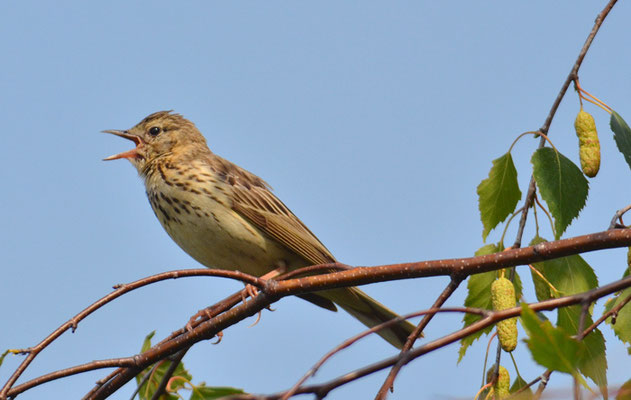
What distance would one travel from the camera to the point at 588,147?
3.67m

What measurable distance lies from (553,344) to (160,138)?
6.61m

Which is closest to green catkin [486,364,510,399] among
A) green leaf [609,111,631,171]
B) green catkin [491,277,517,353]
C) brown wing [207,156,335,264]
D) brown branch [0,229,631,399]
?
green catkin [491,277,517,353]

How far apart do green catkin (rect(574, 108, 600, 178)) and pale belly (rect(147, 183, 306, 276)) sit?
3.28 meters

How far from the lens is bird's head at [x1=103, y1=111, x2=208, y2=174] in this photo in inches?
299

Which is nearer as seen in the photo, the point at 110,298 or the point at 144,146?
the point at 110,298

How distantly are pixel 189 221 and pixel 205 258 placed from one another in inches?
12.9

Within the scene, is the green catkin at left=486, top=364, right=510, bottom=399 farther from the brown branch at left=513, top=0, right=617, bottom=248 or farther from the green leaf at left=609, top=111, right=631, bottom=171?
the green leaf at left=609, top=111, right=631, bottom=171

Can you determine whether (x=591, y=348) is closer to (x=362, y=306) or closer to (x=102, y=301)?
(x=102, y=301)

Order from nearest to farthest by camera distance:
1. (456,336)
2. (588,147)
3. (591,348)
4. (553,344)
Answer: (553,344)
(456,336)
(591,348)
(588,147)

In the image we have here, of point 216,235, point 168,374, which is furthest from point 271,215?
point 168,374

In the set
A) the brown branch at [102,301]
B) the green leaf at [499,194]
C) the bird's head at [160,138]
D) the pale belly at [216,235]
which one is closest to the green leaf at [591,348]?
the green leaf at [499,194]

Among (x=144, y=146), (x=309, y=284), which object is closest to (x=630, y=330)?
(x=309, y=284)

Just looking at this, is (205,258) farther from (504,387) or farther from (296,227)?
(504,387)

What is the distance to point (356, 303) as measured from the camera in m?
6.20
